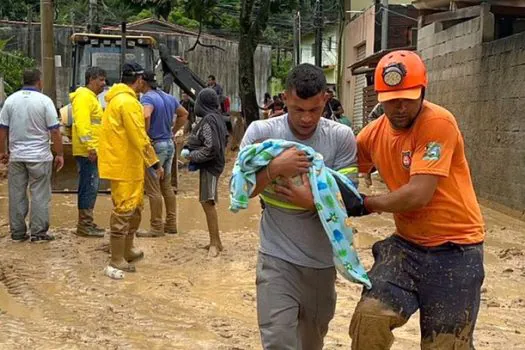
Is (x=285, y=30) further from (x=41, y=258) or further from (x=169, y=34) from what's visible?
(x=41, y=258)

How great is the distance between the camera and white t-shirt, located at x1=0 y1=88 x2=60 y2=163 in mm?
8117

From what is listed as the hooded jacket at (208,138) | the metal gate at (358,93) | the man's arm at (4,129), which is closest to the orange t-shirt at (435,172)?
the hooded jacket at (208,138)

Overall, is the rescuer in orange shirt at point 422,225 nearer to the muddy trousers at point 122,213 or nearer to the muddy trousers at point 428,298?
the muddy trousers at point 428,298

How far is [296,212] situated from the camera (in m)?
3.48

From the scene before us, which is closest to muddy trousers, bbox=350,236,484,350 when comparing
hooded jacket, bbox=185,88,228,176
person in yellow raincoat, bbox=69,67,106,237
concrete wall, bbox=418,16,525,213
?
hooded jacket, bbox=185,88,228,176

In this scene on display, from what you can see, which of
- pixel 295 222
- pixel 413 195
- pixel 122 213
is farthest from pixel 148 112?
pixel 413 195

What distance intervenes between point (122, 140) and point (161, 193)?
2.00 metres

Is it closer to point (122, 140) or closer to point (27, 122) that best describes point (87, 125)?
point (27, 122)

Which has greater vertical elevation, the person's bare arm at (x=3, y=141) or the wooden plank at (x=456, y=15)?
the wooden plank at (x=456, y=15)

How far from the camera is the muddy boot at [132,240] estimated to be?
286 inches

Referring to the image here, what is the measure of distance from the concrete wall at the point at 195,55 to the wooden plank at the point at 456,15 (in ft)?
51.9

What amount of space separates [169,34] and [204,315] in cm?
2688

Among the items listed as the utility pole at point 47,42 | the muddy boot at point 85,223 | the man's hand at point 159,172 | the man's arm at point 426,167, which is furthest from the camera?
the utility pole at point 47,42

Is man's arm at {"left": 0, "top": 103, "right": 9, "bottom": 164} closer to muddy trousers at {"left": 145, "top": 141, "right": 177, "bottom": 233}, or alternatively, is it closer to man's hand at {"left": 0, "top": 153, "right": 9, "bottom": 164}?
man's hand at {"left": 0, "top": 153, "right": 9, "bottom": 164}
